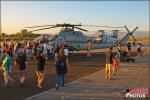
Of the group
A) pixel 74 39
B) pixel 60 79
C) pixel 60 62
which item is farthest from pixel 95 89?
pixel 74 39

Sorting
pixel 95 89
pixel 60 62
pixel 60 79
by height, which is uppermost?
pixel 60 62

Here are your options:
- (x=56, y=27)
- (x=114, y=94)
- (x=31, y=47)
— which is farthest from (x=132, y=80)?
(x=56, y=27)

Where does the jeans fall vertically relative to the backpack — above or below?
below

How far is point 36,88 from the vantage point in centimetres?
1648

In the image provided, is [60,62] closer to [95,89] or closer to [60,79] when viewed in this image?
[60,79]

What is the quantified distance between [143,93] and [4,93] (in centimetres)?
568

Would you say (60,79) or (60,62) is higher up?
(60,62)

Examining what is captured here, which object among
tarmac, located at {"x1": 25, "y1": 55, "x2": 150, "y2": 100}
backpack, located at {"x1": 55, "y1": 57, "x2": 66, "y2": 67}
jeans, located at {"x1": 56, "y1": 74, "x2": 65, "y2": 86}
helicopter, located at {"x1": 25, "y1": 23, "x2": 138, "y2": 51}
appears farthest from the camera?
helicopter, located at {"x1": 25, "y1": 23, "x2": 138, "y2": 51}

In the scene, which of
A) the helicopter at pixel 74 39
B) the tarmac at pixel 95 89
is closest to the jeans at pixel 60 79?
the tarmac at pixel 95 89

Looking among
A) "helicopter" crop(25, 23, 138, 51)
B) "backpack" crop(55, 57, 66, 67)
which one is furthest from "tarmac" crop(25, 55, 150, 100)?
"helicopter" crop(25, 23, 138, 51)

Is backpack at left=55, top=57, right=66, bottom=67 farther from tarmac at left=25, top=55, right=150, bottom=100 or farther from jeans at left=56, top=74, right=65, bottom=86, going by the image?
tarmac at left=25, top=55, right=150, bottom=100

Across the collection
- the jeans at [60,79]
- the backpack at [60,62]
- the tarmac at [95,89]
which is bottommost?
the tarmac at [95,89]

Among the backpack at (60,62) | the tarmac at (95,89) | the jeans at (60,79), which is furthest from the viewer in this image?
the jeans at (60,79)

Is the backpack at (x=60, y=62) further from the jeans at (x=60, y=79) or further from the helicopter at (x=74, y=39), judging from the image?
the helicopter at (x=74, y=39)
